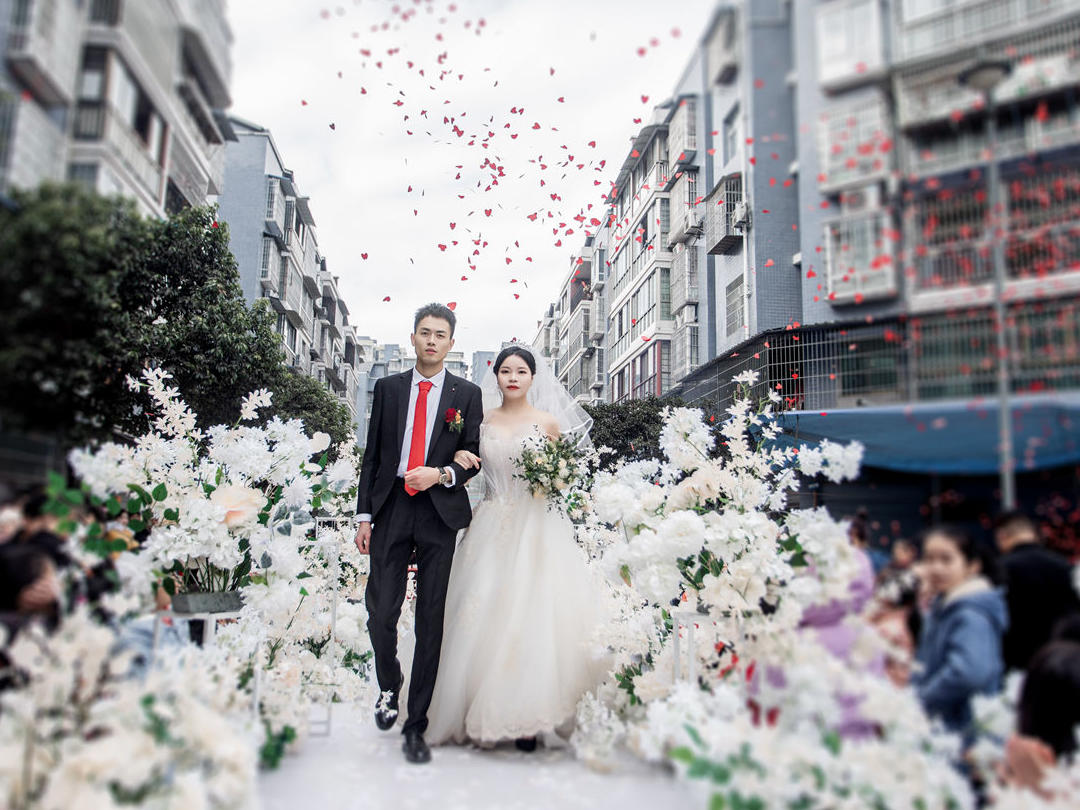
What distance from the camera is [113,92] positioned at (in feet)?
7.26

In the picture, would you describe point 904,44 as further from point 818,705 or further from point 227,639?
point 227,639

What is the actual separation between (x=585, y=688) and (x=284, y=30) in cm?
303

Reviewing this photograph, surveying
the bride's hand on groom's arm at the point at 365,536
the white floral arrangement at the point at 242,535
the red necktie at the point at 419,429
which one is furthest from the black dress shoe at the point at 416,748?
the red necktie at the point at 419,429

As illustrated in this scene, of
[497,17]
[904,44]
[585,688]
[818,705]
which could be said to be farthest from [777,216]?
[585,688]

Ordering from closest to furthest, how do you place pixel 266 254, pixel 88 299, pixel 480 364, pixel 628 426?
1. pixel 88 299
2. pixel 480 364
3. pixel 628 426
4. pixel 266 254

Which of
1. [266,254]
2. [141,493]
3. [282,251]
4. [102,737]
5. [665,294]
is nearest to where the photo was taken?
[102,737]

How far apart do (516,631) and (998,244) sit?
2367mm

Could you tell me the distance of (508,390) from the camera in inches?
162

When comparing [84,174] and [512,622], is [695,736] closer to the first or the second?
[512,622]

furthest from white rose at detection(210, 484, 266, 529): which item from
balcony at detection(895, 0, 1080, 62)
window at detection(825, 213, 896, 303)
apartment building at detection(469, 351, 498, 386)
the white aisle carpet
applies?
balcony at detection(895, 0, 1080, 62)

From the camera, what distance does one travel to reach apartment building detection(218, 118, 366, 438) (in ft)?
11.7

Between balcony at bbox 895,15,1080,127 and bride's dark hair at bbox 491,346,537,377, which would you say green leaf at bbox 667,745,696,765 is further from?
bride's dark hair at bbox 491,346,537,377

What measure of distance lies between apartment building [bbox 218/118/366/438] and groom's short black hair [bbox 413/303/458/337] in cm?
93

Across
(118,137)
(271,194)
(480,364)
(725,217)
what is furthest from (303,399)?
(118,137)
